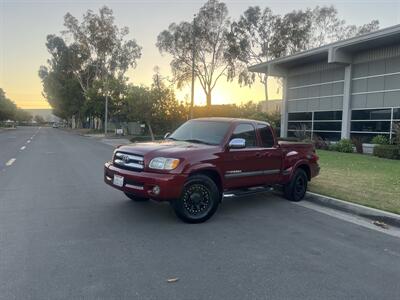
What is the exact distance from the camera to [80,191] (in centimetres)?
880

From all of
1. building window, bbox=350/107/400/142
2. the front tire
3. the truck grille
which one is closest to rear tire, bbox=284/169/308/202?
the front tire

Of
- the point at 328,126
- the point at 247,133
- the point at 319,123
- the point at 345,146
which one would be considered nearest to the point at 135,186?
the point at 247,133

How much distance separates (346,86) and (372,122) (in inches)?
115

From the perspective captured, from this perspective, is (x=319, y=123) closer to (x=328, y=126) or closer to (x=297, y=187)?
(x=328, y=126)

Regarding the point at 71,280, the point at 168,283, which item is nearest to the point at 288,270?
the point at 168,283

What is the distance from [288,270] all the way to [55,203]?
197 inches

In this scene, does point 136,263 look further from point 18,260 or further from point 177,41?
point 177,41

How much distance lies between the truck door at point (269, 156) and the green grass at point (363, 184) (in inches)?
63.6

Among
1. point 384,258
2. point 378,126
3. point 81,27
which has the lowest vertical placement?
point 384,258

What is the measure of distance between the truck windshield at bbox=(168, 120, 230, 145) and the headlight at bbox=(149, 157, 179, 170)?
113 centimetres

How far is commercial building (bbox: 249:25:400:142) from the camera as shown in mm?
20750

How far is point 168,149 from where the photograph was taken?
634 cm

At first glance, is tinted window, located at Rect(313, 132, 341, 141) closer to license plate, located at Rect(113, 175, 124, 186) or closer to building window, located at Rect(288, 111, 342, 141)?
building window, located at Rect(288, 111, 342, 141)

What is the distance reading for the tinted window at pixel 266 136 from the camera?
781 centimetres
